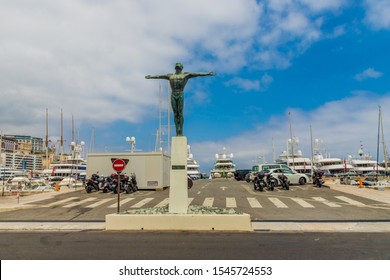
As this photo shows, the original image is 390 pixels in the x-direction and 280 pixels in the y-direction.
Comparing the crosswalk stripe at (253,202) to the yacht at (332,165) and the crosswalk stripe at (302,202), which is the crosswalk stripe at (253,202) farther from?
the yacht at (332,165)

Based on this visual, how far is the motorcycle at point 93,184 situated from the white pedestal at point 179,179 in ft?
59.8

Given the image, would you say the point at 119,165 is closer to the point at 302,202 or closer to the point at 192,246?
the point at 192,246

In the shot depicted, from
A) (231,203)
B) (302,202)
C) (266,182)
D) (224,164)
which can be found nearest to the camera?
(231,203)

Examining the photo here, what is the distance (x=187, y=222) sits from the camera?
12773 mm

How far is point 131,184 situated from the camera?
28.7 meters

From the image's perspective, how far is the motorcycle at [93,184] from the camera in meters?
29.6

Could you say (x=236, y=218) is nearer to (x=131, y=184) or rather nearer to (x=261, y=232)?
(x=261, y=232)

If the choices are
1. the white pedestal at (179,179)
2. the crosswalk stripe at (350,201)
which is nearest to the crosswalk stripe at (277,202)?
the crosswalk stripe at (350,201)

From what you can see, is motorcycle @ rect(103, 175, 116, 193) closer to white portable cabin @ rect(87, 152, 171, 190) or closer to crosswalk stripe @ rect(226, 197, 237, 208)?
white portable cabin @ rect(87, 152, 171, 190)

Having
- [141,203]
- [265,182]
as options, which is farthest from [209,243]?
[265,182]

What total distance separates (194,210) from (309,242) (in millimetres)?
4776

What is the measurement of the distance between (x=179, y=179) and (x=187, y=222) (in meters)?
1.60

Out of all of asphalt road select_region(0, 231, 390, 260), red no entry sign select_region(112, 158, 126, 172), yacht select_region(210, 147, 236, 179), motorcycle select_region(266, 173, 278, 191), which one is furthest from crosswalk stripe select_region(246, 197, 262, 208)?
yacht select_region(210, 147, 236, 179)

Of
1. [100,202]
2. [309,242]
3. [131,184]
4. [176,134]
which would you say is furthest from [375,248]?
[131,184]
